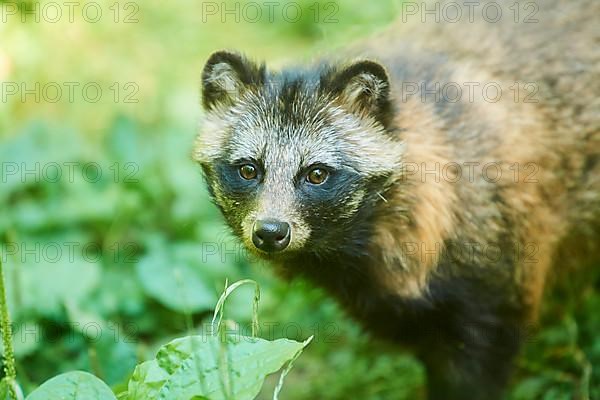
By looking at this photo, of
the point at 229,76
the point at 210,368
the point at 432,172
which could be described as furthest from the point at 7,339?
the point at 432,172

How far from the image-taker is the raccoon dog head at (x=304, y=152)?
13.6 ft

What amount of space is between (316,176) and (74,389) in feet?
4.56

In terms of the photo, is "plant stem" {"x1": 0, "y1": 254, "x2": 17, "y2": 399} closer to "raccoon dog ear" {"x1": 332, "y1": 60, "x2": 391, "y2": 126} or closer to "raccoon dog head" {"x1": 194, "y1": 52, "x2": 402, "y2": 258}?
"raccoon dog head" {"x1": 194, "y1": 52, "x2": 402, "y2": 258}

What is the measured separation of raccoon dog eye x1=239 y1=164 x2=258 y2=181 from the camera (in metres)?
4.26

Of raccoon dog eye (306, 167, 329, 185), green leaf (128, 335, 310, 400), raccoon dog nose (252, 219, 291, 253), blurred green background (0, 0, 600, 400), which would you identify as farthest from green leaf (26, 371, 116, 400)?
raccoon dog eye (306, 167, 329, 185)

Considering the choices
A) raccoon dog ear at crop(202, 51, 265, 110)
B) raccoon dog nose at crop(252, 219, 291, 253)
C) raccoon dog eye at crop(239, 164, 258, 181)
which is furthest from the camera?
raccoon dog ear at crop(202, 51, 265, 110)

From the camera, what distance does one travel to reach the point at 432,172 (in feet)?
14.6

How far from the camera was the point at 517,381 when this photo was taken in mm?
5516

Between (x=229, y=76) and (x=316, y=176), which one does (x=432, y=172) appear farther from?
(x=229, y=76)

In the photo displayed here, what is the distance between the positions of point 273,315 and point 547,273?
5.95ft

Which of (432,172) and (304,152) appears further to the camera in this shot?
(432,172)

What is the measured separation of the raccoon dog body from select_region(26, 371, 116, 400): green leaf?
883mm

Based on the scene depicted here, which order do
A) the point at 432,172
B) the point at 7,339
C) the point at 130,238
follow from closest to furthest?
the point at 7,339 < the point at 432,172 < the point at 130,238

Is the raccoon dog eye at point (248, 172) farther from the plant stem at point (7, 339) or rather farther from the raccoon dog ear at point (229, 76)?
the plant stem at point (7, 339)
